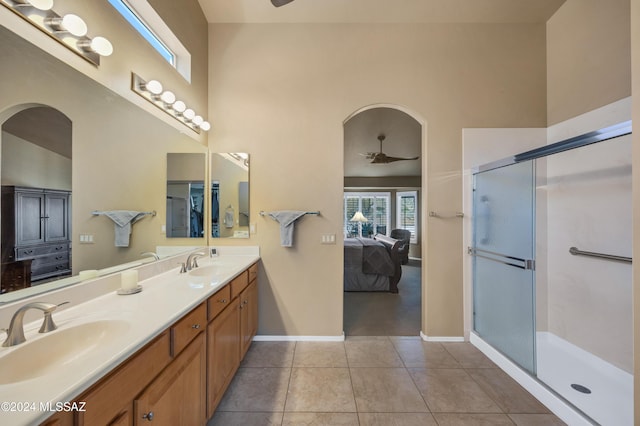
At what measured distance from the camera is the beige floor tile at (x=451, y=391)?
1.70 meters

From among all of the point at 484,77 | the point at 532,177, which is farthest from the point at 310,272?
the point at 484,77

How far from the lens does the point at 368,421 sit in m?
1.59

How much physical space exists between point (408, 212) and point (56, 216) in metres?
A: 7.39

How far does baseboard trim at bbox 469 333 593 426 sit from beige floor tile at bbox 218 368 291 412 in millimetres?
1823

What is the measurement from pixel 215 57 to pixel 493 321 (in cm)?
382

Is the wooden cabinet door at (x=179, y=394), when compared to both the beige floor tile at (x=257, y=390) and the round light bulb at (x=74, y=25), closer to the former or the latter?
the beige floor tile at (x=257, y=390)

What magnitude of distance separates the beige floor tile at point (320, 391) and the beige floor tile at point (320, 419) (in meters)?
0.04

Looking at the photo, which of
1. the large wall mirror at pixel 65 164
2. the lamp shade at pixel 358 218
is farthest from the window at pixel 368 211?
the large wall mirror at pixel 65 164

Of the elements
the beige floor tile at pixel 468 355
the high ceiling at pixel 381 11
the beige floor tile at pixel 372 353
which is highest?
the high ceiling at pixel 381 11

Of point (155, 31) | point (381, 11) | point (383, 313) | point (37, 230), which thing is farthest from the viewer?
point (383, 313)

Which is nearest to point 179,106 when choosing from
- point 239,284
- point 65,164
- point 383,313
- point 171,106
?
point 171,106

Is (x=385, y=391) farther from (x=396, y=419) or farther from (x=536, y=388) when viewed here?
(x=536, y=388)

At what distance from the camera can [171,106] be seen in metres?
2.02

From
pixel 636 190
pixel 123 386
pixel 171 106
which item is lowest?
pixel 123 386
